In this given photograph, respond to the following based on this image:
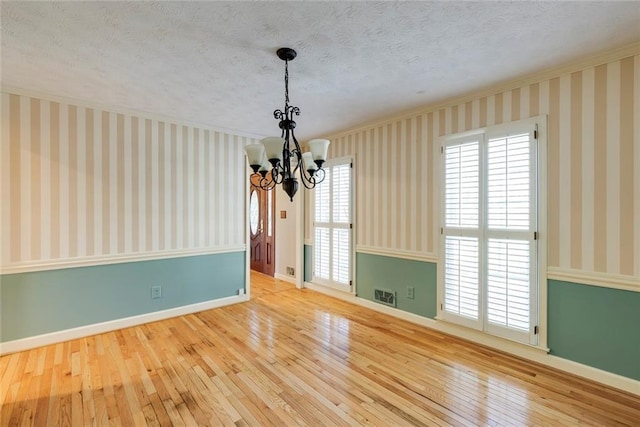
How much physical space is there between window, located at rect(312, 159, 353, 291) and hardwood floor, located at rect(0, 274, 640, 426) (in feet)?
4.12

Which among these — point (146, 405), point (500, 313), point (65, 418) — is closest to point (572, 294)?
point (500, 313)

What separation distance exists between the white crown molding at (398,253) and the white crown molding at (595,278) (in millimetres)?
1153

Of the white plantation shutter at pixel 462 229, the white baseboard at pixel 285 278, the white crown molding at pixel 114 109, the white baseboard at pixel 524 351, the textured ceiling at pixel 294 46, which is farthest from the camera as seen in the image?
the white baseboard at pixel 285 278

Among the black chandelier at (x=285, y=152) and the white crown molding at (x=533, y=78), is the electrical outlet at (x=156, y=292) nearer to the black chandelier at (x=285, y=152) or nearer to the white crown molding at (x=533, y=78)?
the black chandelier at (x=285, y=152)

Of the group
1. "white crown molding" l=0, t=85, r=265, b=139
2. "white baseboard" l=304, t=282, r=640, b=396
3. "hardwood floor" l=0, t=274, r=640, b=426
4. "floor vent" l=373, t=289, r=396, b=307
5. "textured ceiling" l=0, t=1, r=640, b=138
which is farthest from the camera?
"floor vent" l=373, t=289, r=396, b=307

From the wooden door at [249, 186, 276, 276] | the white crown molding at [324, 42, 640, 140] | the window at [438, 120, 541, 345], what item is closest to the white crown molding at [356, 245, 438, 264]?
the window at [438, 120, 541, 345]

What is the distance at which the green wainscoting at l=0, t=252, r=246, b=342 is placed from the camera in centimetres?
311

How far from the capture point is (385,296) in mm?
4152

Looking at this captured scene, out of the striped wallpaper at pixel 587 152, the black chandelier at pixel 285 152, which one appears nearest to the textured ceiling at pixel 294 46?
the striped wallpaper at pixel 587 152

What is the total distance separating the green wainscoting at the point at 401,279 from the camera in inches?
145

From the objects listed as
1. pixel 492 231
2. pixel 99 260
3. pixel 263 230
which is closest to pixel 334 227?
pixel 492 231

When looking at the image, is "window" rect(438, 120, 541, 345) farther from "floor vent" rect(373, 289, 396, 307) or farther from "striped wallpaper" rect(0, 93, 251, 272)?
"striped wallpaper" rect(0, 93, 251, 272)

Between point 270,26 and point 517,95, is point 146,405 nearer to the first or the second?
point 270,26

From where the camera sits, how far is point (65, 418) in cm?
210
